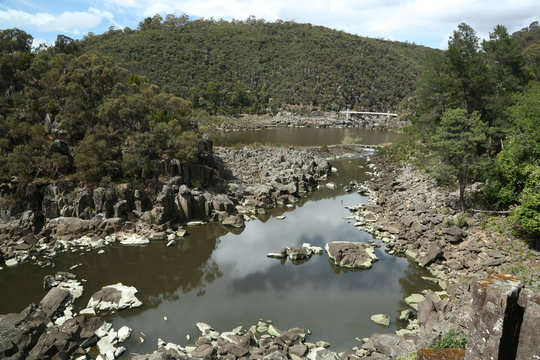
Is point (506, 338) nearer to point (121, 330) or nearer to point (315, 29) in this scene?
point (121, 330)

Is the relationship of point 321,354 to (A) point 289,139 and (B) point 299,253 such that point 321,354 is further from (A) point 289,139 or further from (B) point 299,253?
(A) point 289,139

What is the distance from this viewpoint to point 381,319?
1844 cm

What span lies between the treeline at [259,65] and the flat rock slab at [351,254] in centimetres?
10367

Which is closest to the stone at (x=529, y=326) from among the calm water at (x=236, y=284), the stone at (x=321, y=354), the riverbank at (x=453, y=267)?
the riverbank at (x=453, y=267)

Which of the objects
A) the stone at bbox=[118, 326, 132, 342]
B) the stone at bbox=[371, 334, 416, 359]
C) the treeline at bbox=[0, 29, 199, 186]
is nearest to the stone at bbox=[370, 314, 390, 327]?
the stone at bbox=[371, 334, 416, 359]

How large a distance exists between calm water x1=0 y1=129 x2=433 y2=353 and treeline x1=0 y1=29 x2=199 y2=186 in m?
A: 9.17

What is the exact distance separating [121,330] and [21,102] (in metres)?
31.1

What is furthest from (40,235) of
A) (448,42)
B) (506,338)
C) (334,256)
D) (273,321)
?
(448,42)

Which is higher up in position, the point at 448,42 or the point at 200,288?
the point at 448,42

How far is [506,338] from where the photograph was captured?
7078 millimetres

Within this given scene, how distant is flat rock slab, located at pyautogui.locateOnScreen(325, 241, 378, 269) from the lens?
24.5 m

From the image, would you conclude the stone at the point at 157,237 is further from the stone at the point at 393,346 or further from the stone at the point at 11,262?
the stone at the point at 393,346

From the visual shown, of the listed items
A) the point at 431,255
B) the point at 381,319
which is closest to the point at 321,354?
the point at 381,319

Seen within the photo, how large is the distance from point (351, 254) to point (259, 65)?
490 ft
